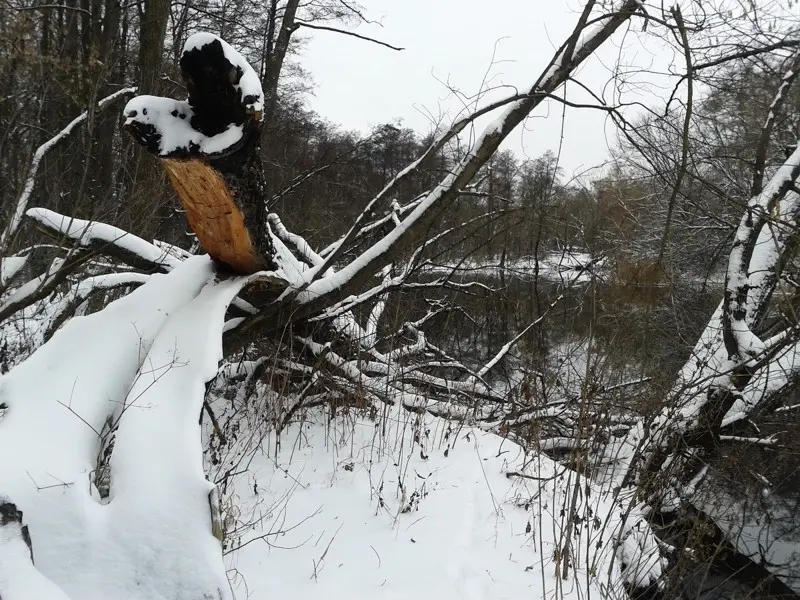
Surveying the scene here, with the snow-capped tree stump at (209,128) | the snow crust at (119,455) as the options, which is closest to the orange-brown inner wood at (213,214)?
the snow-capped tree stump at (209,128)

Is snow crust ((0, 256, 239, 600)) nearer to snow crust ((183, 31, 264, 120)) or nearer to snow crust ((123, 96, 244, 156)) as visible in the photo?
snow crust ((123, 96, 244, 156))

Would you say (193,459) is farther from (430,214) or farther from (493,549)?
(430,214)

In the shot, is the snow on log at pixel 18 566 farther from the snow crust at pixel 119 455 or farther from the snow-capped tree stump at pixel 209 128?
the snow-capped tree stump at pixel 209 128

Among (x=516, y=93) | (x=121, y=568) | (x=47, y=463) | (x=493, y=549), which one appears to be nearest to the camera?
(x=121, y=568)

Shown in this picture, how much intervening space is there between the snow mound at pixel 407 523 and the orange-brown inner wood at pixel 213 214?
1.10 meters

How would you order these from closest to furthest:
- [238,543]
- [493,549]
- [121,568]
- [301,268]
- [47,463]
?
[121,568] → [47,463] → [238,543] → [493,549] → [301,268]

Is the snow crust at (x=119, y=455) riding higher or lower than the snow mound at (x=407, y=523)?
higher

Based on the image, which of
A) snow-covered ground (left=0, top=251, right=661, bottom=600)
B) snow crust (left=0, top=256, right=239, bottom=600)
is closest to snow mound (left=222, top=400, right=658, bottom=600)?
snow-covered ground (left=0, top=251, right=661, bottom=600)

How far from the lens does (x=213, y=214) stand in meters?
2.36

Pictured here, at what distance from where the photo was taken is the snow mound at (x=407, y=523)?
1901mm

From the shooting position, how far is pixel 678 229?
8211 mm

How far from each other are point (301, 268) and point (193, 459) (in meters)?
2.15

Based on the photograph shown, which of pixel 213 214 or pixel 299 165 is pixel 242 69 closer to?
pixel 213 214

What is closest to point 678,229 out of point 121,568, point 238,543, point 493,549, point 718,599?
point 718,599
